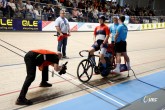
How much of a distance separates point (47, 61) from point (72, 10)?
1393 cm

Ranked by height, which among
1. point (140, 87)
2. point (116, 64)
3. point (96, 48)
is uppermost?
point (96, 48)

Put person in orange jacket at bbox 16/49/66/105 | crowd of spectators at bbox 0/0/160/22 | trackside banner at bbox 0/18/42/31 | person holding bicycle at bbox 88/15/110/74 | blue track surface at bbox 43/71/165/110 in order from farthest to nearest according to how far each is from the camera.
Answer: crowd of spectators at bbox 0/0/160/22 < trackside banner at bbox 0/18/42/31 < person holding bicycle at bbox 88/15/110/74 < blue track surface at bbox 43/71/165/110 < person in orange jacket at bbox 16/49/66/105

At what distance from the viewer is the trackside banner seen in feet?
46.6

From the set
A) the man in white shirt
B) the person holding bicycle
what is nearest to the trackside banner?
the man in white shirt

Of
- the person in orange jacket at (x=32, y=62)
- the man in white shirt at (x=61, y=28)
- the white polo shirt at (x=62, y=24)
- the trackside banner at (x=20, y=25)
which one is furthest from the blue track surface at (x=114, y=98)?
the trackside banner at (x=20, y=25)

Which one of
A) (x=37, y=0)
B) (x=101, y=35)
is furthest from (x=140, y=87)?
(x=37, y=0)

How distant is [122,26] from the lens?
7.23 metres

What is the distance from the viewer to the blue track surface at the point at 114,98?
5.20 meters

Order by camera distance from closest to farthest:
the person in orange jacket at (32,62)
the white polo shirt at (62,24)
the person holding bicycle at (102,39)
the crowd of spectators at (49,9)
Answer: the person in orange jacket at (32,62) → the person holding bicycle at (102,39) → the white polo shirt at (62,24) → the crowd of spectators at (49,9)

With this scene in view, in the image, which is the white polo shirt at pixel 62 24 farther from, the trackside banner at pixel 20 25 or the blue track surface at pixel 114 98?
the trackside banner at pixel 20 25

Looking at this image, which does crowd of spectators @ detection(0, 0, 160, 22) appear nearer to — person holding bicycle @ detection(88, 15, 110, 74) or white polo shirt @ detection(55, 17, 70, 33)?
white polo shirt @ detection(55, 17, 70, 33)

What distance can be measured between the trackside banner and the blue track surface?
30.9ft

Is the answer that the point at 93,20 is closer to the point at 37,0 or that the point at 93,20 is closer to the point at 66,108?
the point at 37,0

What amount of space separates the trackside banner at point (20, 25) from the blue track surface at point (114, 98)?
9.43 metres
